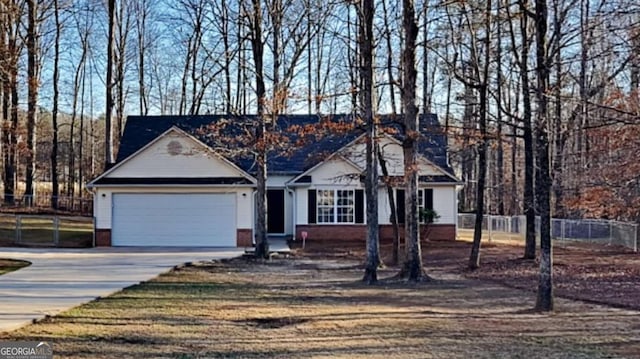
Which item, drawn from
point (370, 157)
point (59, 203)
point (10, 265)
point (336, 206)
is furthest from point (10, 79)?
point (59, 203)

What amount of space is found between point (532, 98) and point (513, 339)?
6.19m

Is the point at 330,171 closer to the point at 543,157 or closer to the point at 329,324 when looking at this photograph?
the point at 543,157

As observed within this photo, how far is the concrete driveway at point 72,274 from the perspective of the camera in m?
11.3

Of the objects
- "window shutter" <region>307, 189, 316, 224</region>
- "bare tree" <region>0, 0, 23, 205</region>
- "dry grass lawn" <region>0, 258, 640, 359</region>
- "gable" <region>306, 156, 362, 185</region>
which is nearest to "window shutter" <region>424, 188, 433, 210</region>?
"gable" <region>306, 156, 362, 185</region>

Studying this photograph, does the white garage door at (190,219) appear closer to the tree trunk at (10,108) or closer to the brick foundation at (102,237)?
the brick foundation at (102,237)

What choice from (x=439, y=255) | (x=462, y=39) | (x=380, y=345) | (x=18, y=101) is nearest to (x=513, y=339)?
(x=380, y=345)

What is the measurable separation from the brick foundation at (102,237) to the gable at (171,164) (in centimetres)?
A: 209

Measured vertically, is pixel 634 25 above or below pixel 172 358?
above

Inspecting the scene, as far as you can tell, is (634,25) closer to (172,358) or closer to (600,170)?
(172,358)

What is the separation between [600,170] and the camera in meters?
17.0

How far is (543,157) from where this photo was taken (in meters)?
Answer: 11.3

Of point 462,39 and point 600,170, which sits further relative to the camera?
point 462,39

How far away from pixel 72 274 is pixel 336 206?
1390cm

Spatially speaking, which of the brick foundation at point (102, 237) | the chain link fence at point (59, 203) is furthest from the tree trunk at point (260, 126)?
the chain link fence at point (59, 203)
